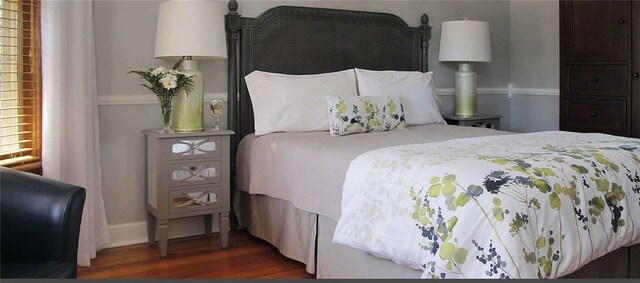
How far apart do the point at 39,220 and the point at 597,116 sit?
3.63 m

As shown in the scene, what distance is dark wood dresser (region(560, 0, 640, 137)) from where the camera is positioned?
13.0ft

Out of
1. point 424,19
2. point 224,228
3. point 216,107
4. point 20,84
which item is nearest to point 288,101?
point 216,107

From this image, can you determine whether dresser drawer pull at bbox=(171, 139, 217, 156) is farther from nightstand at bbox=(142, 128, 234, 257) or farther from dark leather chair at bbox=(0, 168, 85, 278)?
dark leather chair at bbox=(0, 168, 85, 278)

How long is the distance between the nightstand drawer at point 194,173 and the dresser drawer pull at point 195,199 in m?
0.06

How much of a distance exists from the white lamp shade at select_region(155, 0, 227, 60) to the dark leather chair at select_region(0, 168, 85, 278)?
1.47 metres

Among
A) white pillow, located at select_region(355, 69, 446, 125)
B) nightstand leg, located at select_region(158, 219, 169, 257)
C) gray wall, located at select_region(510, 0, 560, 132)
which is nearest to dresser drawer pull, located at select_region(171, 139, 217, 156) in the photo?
→ nightstand leg, located at select_region(158, 219, 169, 257)

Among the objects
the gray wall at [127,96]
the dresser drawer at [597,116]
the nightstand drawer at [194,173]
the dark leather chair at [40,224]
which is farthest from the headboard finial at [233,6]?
the dresser drawer at [597,116]

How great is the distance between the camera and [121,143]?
11.7ft

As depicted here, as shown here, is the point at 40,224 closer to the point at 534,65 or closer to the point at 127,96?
the point at 127,96

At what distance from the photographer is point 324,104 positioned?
3602 millimetres

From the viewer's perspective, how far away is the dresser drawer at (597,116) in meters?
4.06

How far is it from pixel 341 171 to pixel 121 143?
1.55 m

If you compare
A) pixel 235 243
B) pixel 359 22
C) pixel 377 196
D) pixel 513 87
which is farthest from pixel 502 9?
pixel 377 196

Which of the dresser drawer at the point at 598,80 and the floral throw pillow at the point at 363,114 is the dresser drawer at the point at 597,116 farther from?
the floral throw pillow at the point at 363,114
